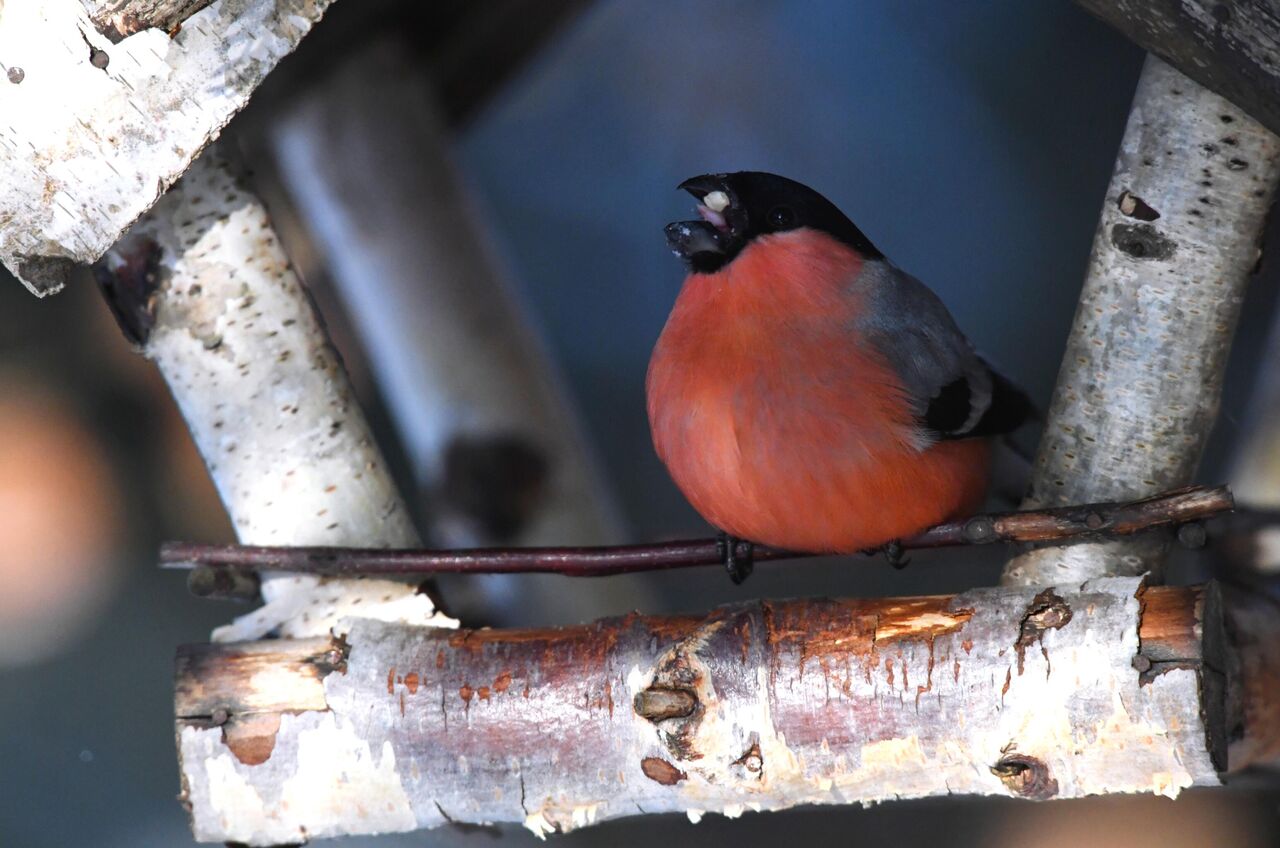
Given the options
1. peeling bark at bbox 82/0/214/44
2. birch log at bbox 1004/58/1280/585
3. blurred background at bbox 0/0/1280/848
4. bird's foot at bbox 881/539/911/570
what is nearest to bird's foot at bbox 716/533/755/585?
bird's foot at bbox 881/539/911/570

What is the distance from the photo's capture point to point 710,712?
3.01 ft

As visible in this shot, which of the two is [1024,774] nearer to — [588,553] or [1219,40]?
[588,553]

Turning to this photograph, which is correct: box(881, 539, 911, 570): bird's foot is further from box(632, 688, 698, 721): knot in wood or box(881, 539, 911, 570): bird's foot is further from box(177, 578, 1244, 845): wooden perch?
box(632, 688, 698, 721): knot in wood

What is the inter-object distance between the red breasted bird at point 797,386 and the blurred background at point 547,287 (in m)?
0.54

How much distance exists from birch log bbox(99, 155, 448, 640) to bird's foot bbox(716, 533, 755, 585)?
0.30m

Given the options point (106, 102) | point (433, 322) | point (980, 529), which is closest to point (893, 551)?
point (980, 529)

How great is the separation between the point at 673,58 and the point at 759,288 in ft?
2.70

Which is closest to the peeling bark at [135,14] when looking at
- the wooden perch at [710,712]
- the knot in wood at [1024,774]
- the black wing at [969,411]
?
the wooden perch at [710,712]

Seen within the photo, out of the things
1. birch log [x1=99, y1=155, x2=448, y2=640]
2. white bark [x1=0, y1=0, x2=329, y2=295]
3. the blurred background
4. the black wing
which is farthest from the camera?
the blurred background

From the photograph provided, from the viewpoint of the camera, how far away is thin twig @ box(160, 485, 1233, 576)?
89 cm

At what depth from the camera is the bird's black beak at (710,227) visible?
917 mm

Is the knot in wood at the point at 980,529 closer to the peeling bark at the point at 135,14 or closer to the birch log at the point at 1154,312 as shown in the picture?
the birch log at the point at 1154,312

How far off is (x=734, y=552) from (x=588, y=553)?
132 millimetres

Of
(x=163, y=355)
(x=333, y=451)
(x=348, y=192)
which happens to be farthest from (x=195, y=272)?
(x=348, y=192)
